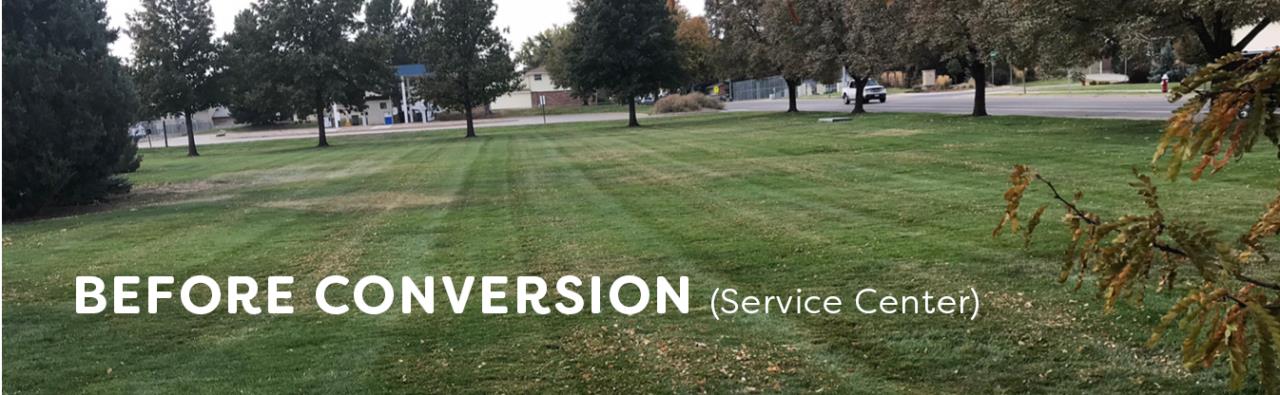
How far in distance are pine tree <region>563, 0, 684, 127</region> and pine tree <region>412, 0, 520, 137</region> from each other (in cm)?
376

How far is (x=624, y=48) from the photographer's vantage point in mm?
46219

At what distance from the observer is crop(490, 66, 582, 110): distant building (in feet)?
316

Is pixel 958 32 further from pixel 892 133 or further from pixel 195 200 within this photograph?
pixel 195 200

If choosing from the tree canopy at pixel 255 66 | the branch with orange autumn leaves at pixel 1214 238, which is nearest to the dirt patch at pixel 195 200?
the branch with orange autumn leaves at pixel 1214 238

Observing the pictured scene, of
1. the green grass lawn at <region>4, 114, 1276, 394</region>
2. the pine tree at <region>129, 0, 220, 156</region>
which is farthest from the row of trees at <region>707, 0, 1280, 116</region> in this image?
the pine tree at <region>129, 0, 220, 156</region>

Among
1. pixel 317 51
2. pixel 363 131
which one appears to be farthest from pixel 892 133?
pixel 363 131

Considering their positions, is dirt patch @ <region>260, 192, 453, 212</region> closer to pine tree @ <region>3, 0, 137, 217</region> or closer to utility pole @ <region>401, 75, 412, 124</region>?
pine tree @ <region>3, 0, 137, 217</region>

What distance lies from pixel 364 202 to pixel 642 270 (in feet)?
28.5

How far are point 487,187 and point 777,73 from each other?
1377 inches

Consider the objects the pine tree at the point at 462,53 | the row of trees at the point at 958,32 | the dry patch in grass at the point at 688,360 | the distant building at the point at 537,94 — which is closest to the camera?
the dry patch in grass at the point at 688,360

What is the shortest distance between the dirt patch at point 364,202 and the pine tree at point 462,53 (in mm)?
26336

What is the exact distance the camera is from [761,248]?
9.16 meters

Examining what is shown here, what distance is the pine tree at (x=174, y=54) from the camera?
39875 millimetres

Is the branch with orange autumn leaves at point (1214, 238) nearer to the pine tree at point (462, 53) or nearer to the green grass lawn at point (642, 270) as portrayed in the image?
the green grass lawn at point (642, 270)
